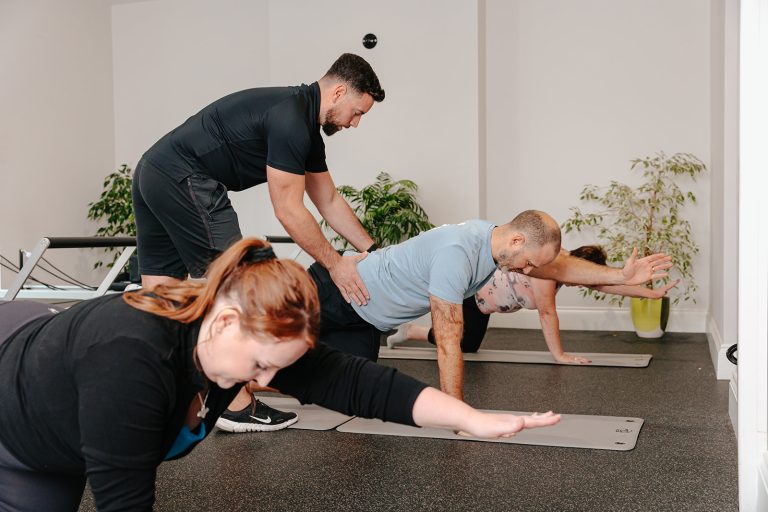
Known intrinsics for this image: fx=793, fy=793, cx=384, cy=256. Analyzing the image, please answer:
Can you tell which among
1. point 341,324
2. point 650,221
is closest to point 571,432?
point 341,324

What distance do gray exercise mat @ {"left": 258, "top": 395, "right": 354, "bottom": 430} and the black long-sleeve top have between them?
51.3 inches

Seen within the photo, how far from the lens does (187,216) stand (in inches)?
90.9

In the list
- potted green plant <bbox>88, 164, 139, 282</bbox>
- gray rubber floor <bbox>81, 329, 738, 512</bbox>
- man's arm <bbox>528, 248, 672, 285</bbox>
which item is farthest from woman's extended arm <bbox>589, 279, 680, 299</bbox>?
potted green plant <bbox>88, 164, 139, 282</bbox>

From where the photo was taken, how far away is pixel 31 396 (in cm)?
110

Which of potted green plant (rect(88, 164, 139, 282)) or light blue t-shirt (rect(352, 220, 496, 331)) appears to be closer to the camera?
light blue t-shirt (rect(352, 220, 496, 331))

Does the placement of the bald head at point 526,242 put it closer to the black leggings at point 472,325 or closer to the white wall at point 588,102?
the black leggings at point 472,325

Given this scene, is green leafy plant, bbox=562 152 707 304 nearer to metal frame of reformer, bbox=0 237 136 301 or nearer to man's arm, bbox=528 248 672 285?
man's arm, bbox=528 248 672 285

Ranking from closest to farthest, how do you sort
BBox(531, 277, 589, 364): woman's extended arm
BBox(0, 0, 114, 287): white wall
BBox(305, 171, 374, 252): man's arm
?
BBox(305, 171, 374, 252): man's arm < BBox(531, 277, 589, 364): woman's extended arm < BBox(0, 0, 114, 287): white wall

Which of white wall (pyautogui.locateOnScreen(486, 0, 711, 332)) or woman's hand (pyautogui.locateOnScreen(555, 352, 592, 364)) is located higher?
white wall (pyautogui.locateOnScreen(486, 0, 711, 332))

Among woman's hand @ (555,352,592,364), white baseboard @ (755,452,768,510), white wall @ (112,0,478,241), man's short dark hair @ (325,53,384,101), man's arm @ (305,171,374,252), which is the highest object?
white wall @ (112,0,478,241)

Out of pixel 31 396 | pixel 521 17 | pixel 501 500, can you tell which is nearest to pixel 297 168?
pixel 501 500

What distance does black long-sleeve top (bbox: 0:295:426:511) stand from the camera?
38.6 inches

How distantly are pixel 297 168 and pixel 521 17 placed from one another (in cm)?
345

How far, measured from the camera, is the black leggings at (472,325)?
12.2 ft
